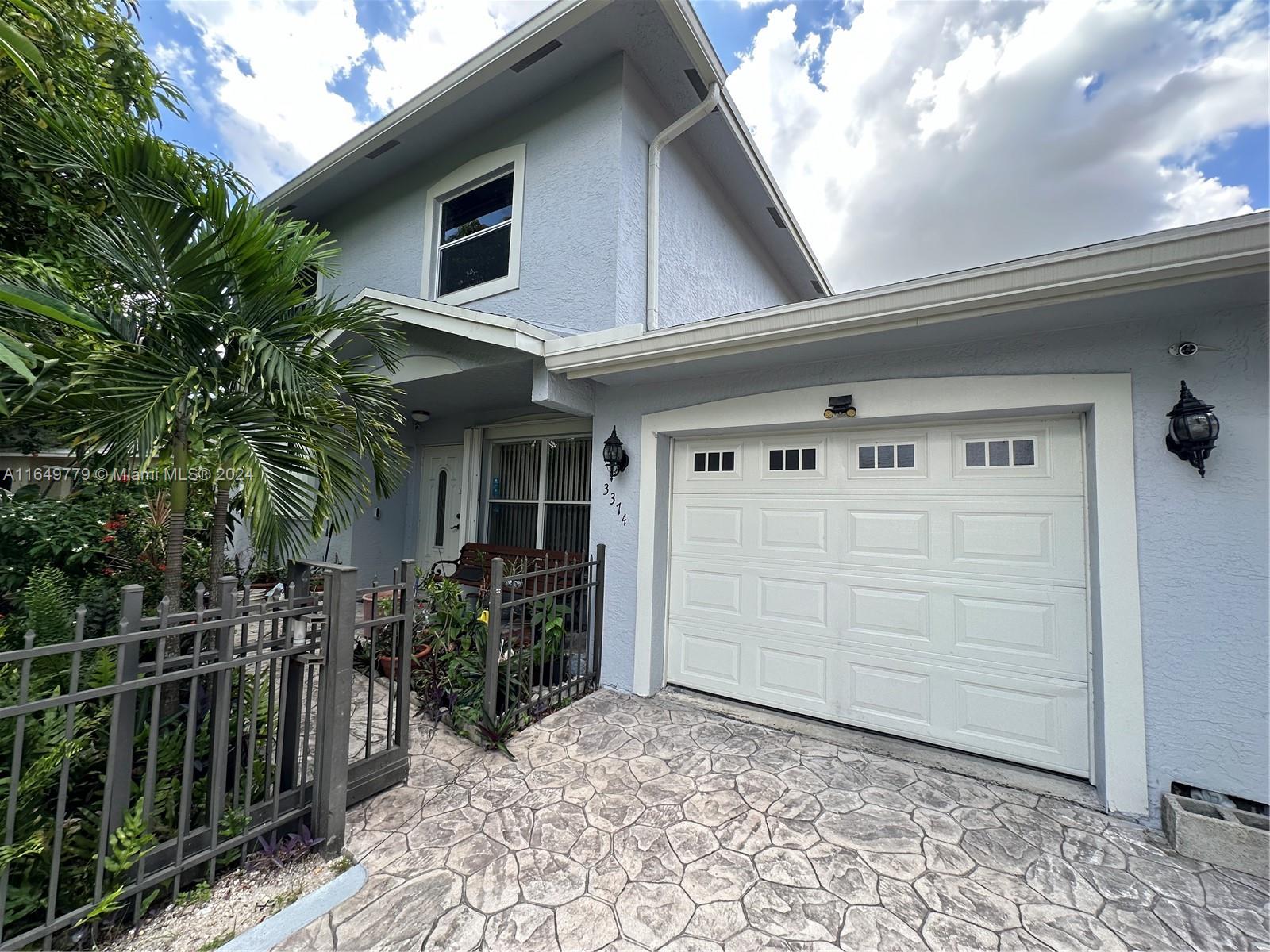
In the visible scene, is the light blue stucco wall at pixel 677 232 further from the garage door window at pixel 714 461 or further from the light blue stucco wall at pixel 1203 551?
the light blue stucco wall at pixel 1203 551

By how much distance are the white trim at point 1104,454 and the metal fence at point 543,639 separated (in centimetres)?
230

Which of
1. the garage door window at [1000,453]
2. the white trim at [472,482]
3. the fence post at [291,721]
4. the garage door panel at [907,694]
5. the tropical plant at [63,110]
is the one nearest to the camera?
the fence post at [291,721]

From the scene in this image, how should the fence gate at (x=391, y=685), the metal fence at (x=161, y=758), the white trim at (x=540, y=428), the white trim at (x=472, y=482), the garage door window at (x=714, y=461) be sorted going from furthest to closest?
1. the white trim at (x=472, y=482)
2. the white trim at (x=540, y=428)
3. the garage door window at (x=714, y=461)
4. the fence gate at (x=391, y=685)
5. the metal fence at (x=161, y=758)

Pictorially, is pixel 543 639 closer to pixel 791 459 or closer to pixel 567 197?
pixel 791 459

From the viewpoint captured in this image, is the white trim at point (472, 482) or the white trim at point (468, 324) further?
the white trim at point (472, 482)

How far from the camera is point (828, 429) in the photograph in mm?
4023

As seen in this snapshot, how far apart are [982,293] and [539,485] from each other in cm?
506

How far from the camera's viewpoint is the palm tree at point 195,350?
260cm

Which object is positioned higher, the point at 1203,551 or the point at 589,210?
A: the point at 589,210

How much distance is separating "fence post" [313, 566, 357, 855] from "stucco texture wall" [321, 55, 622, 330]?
11.0 feet

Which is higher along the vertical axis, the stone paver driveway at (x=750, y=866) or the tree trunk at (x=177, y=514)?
the tree trunk at (x=177, y=514)

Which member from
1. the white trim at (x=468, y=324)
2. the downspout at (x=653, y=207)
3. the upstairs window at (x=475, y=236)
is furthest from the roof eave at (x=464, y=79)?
the white trim at (x=468, y=324)

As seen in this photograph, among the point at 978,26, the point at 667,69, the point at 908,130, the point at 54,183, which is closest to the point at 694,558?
the point at 667,69

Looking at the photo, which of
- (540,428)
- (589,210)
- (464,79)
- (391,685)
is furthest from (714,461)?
(464,79)
